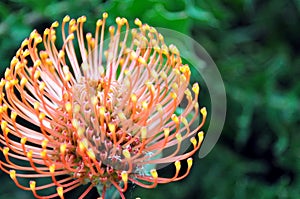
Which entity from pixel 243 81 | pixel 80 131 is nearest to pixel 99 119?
pixel 80 131

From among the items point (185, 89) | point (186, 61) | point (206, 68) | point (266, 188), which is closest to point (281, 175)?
point (266, 188)

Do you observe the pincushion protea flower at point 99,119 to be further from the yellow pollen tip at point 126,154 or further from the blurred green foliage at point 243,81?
the blurred green foliage at point 243,81

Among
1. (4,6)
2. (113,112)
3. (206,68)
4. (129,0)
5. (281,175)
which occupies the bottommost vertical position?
(281,175)

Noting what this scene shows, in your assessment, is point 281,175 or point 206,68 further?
point 281,175

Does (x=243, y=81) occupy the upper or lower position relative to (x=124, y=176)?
lower

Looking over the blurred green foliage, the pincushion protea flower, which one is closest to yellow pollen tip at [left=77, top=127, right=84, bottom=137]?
the pincushion protea flower

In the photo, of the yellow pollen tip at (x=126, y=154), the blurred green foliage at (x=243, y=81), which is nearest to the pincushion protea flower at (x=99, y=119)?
the yellow pollen tip at (x=126, y=154)

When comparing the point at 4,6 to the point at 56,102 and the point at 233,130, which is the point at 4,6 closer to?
the point at 56,102

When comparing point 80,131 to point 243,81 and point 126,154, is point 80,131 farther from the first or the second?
point 243,81
